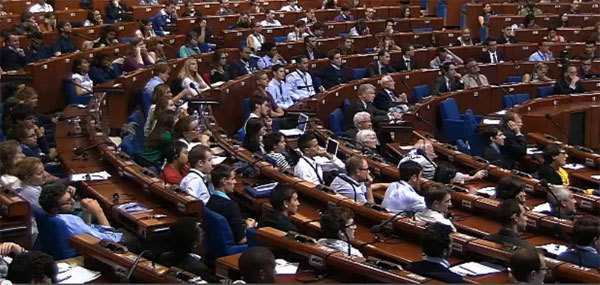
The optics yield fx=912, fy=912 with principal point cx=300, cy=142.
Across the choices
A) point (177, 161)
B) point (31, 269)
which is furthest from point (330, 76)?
point (31, 269)

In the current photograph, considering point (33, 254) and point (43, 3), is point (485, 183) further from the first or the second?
point (43, 3)

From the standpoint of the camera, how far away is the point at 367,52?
1227 centimetres

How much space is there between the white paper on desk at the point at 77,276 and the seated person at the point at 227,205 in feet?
3.36

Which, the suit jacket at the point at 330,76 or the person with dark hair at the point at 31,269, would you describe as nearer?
the person with dark hair at the point at 31,269

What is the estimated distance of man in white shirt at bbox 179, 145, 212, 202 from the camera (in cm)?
555

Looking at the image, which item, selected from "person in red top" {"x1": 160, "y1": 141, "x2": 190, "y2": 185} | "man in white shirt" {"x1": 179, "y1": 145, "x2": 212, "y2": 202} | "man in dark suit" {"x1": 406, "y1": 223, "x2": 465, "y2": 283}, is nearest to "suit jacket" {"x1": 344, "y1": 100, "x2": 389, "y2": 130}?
"person in red top" {"x1": 160, "y1": 141, "x2": 190, "y2": 185}

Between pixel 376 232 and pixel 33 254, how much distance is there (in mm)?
2010

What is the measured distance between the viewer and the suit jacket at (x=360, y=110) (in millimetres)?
8516

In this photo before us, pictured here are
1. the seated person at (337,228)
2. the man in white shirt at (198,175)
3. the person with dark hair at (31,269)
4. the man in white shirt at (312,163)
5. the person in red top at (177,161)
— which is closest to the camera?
the person with dark hair at (31,269)

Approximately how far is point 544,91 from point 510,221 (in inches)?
233

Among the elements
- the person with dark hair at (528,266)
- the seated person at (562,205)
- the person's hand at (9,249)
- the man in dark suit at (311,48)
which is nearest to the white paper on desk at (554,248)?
the seated person at (562,205)

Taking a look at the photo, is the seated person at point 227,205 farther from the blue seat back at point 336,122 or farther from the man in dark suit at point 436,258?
the blue seat back at point 336,122

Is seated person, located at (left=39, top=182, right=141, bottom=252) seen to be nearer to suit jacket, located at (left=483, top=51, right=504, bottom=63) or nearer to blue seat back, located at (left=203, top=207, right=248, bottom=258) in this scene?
blue seat back, located at (left=203, top=207, right=248, bottom=258)

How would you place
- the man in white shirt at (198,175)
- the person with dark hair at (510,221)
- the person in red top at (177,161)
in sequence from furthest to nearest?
the person in red top at (177,161), the man in white shirt at (198,175), the person with dark hair at (510,221)
